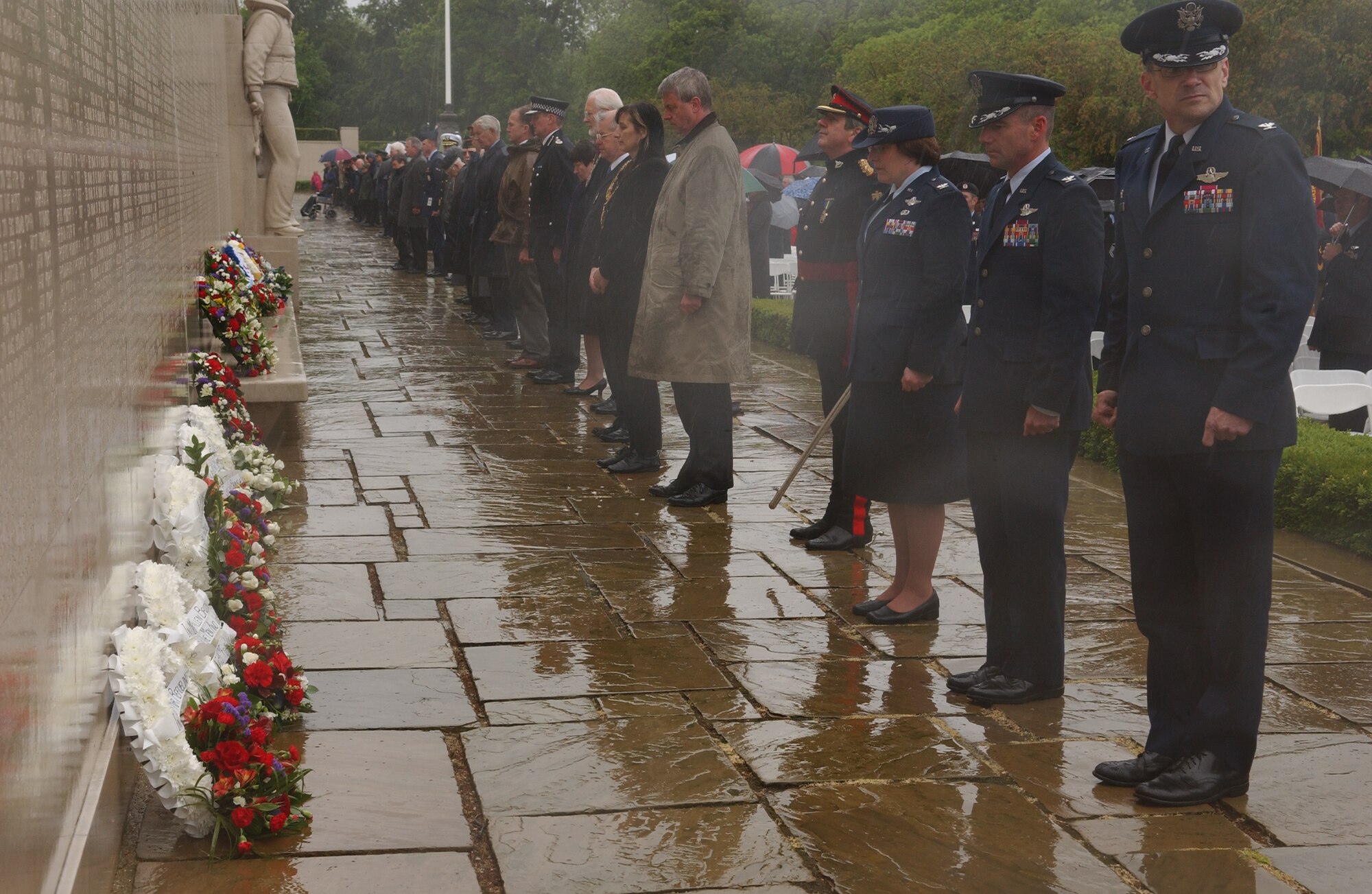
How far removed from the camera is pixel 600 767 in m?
3.93

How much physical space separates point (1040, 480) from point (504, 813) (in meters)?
1.80

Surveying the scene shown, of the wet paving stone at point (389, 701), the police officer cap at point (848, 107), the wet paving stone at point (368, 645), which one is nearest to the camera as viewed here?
the wet paving stone at point (389, 701)

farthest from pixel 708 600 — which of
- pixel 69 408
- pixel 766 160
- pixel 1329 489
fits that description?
pixel 766 160

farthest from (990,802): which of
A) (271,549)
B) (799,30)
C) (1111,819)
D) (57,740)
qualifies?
(799,30)

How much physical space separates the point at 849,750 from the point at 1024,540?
2.71 feet

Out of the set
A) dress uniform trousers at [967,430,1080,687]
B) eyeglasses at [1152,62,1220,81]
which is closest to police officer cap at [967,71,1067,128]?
eyeglasses at [1152,62,1220,81]

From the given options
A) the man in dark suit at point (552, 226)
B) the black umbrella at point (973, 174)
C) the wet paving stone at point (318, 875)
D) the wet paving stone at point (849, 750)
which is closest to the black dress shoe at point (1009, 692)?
the wet paving stone at point (849, 750)

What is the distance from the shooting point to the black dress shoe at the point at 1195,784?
3713 mm

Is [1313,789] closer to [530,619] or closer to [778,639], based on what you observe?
[778,639]

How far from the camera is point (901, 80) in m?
35.6

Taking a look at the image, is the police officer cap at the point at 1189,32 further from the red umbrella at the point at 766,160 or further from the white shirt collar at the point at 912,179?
the red umbrella at the point at 766,160

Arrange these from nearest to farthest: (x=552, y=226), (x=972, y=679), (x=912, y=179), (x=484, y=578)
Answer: (x=972, y=679)
(x=912, y=179)
(x=484, y=578)
(x=552, y=226)

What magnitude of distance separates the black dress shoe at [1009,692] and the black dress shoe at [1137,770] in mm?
578

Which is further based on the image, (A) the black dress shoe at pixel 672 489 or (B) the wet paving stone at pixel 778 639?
(A) the black dress shoe at pixel 672 489
